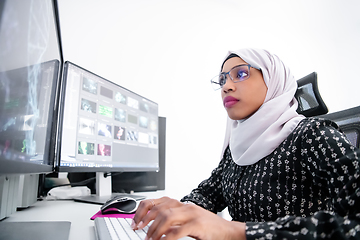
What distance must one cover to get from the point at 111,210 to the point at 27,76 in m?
0.44

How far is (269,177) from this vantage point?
0.65m

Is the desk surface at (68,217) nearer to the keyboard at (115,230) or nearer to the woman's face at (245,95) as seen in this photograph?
the keyboard at (115,230)

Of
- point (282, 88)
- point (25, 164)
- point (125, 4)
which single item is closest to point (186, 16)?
point (125, 4)

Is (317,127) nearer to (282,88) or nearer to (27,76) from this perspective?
(282,88)

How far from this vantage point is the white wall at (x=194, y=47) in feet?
6.47

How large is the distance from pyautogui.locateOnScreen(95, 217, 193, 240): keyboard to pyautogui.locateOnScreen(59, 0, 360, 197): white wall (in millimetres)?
1399

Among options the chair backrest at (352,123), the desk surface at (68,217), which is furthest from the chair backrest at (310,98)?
the desk surface at (68,217)

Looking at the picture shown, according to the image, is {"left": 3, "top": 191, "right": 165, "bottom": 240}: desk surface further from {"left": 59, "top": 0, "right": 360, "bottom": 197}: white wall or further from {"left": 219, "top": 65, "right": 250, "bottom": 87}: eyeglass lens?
{"left": 59, "top": 0, "right": 360, "bottom": 197}: white wall

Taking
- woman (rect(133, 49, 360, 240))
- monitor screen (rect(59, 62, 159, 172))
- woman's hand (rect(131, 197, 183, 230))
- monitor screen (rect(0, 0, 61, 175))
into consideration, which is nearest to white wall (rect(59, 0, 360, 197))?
monitor screen (rect(59, 62, 159, 172))

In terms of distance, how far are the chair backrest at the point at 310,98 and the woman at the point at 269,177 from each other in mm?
89

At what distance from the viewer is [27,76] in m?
0.40

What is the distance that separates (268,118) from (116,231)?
1.77 feet

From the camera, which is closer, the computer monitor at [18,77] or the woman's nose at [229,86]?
the computer monitor at [18,77]

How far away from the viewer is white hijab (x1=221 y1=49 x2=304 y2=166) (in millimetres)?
693
